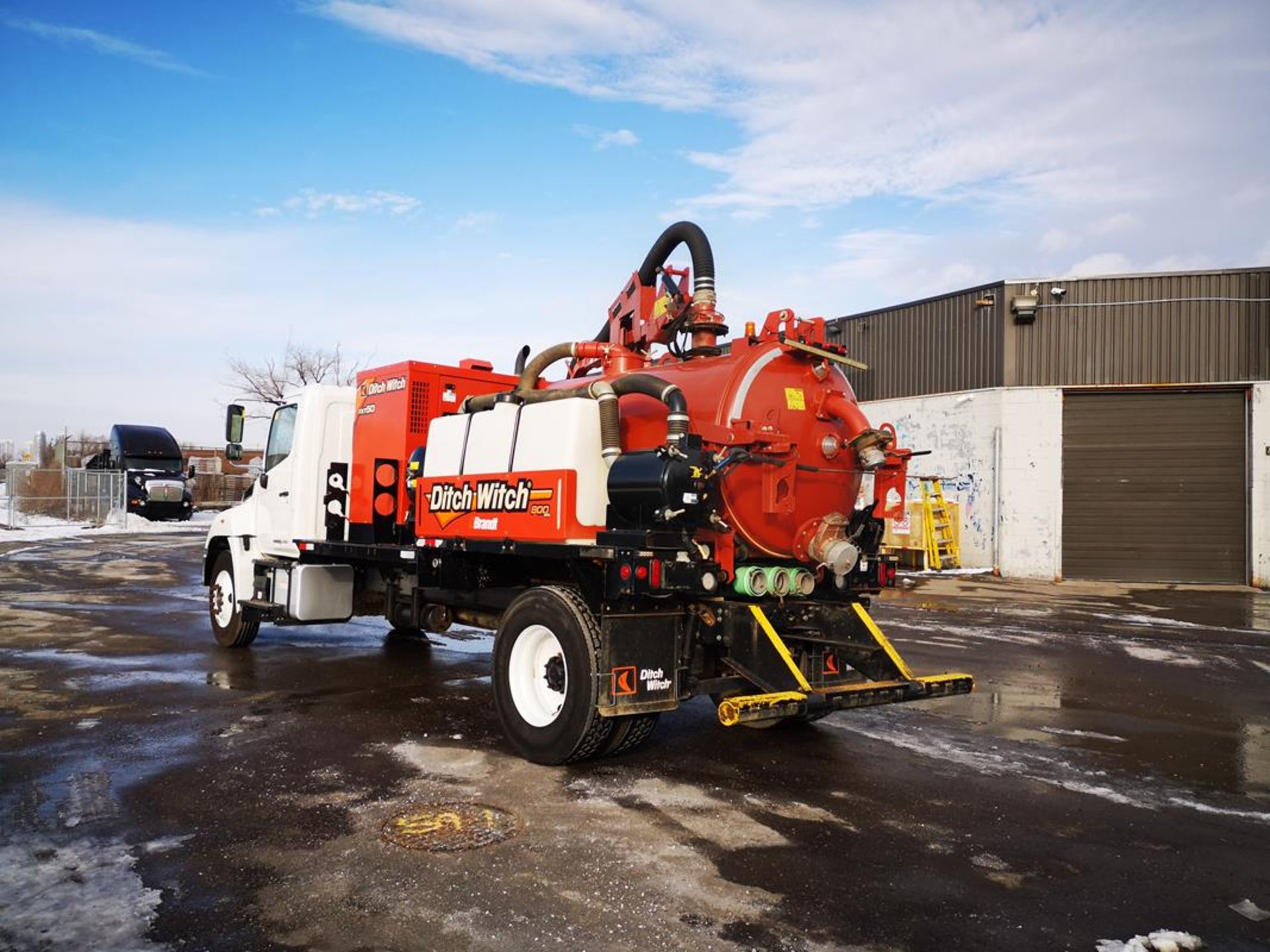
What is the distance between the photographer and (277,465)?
10.3m

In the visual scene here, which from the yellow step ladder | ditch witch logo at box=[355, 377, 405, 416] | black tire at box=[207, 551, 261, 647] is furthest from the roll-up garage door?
black tire at box=[207, 551, 261, 647]

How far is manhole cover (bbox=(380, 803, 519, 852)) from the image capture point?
190 inches

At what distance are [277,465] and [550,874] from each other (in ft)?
23.3

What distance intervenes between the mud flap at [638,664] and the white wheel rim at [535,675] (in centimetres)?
54

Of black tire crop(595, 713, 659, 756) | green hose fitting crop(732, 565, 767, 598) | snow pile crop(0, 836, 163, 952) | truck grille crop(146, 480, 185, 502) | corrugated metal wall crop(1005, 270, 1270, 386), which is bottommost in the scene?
snow pile crop(0, 836, 163, 952)

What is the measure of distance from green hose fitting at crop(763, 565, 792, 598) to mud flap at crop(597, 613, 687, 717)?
662mm

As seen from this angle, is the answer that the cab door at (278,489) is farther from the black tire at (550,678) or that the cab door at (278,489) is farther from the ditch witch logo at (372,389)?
the black tire at (550,678)

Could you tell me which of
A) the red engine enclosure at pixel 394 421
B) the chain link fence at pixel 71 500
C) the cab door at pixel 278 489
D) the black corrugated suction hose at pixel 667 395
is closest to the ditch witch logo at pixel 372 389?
the red engine enclosure at pixel 394 421

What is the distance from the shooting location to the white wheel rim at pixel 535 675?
6414 millimetres

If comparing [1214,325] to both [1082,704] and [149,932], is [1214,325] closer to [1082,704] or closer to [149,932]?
[1082,704]

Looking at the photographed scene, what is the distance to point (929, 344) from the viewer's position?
Answer: 24.3m

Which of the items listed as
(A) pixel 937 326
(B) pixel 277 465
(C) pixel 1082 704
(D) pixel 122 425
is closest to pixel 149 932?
Result: (B) pixel 277 465

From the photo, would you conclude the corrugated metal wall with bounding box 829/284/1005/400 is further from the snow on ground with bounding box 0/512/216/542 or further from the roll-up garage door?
the snow on ground with bounding box 0/512/216/542

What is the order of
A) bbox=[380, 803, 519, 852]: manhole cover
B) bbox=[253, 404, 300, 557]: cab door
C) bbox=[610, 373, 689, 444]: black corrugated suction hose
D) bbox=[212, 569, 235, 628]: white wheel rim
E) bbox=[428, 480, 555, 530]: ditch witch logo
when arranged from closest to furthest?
bbox=[380, 803, 519, 852]: manhole cover, bbox=[610, 373, 689, 444]: black corrugated suction hose, bbox=[428, 480, 555, 530]: ditch witch logo, bbox=[253, 404, 300, 557]: cab door, bbox=[212, 569, 235, 628]: white wheel rim
